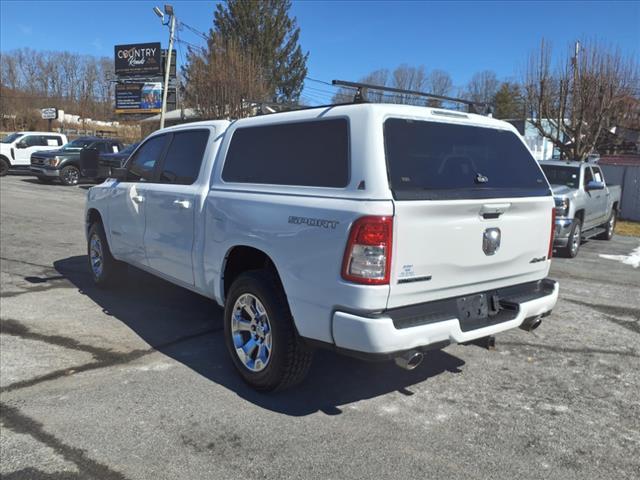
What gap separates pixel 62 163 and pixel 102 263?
52.4 ft

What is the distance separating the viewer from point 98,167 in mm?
5996

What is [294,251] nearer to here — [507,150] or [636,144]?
[507,150]

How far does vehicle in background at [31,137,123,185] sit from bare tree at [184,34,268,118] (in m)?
5.68

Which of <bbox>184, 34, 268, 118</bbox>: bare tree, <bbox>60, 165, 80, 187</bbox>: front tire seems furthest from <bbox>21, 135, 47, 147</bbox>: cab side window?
<bbox>184, 34, 268, 118</bbox>: bare tree

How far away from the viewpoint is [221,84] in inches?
988

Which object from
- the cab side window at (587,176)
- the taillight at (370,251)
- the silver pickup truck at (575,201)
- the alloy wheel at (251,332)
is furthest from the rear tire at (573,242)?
the taillight at (370,251)

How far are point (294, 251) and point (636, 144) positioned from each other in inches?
1421

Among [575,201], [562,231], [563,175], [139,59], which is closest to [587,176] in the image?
[563,175]

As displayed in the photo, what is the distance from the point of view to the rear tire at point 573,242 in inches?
372

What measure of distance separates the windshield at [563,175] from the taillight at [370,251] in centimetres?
822

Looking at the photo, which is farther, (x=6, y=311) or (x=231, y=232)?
(x=6, y=311)

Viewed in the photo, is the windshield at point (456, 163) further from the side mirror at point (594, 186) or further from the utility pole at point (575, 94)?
the utility pole at point (575, 94)

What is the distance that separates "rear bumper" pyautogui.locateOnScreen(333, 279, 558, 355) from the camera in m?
2.99

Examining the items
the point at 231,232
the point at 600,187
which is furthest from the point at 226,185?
the point at 600,187
